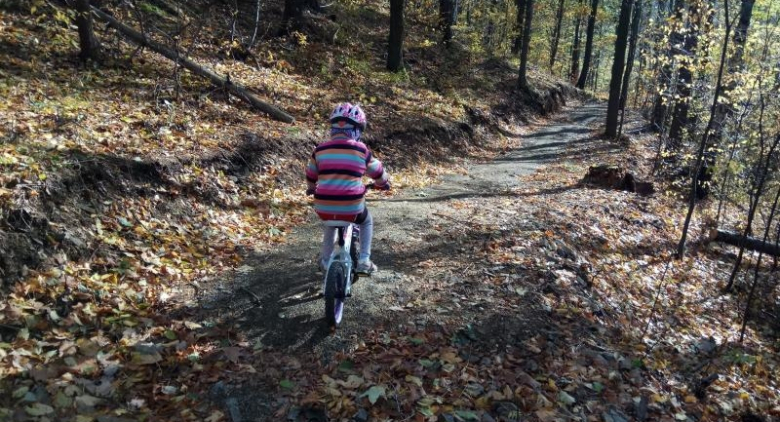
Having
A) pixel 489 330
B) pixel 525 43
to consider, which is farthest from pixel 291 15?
pixel 489 330

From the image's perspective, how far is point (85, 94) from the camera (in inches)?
334

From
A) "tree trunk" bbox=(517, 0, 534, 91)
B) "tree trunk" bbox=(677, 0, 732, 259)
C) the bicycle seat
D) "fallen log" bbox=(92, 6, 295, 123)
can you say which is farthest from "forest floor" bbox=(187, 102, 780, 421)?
"tree trunk" bbox=(517, 0, 534, 91)

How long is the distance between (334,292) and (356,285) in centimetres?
133

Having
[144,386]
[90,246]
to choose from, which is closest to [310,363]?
[144,386]

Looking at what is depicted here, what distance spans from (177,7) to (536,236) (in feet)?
39.5

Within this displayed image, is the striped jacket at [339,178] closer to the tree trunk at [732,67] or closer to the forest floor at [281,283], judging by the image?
the forest floor at [281,283]

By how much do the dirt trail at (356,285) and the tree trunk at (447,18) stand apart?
14.8m

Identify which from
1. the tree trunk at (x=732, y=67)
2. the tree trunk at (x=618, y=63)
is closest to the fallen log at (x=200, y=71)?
the tree trunk at (x=732, y=67)

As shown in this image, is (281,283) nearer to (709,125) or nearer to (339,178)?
(339,178)

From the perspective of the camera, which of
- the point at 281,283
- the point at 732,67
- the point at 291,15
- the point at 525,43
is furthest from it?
the point at 525,43

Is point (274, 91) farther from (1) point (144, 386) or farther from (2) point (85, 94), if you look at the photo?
(1) point (144, 386)

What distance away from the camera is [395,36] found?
17.1 m

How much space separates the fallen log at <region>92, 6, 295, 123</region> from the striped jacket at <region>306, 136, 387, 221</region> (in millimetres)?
6403

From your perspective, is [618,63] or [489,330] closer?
[489,330]
